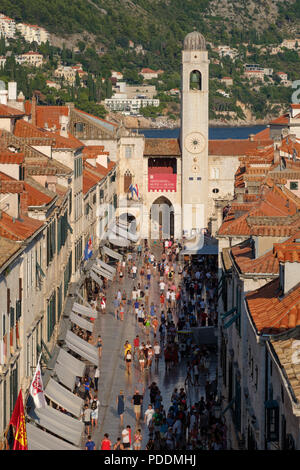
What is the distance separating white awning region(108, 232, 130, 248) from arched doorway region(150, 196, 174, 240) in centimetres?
1722

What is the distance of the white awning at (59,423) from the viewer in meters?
32.6

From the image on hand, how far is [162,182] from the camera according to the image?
106 m

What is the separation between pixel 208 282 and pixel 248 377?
1662 inches

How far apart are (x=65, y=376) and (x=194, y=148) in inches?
2646

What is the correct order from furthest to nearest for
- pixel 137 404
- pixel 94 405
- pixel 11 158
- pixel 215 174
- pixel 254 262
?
pixel 215 174 < pixel 137 404 < pixel 94 405 < pixel 11 158 < pixel 254 262

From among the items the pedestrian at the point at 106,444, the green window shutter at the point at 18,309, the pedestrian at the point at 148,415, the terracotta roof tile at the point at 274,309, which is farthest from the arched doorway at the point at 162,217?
the terracotta roof tile at the point at 274,309

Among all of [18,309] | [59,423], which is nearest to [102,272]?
[59,423]

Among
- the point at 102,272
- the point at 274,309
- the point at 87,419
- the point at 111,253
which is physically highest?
the point at 111,253

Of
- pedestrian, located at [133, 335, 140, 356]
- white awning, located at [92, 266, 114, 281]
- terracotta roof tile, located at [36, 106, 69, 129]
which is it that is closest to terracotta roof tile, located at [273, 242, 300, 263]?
pedestrian, located at [133, 335, 140, 356]

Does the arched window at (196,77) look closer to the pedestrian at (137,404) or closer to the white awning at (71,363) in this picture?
the white awning at (71,363)

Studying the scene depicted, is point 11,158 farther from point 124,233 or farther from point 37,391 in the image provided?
point 124,233

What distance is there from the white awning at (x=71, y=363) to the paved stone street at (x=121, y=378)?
129cm
